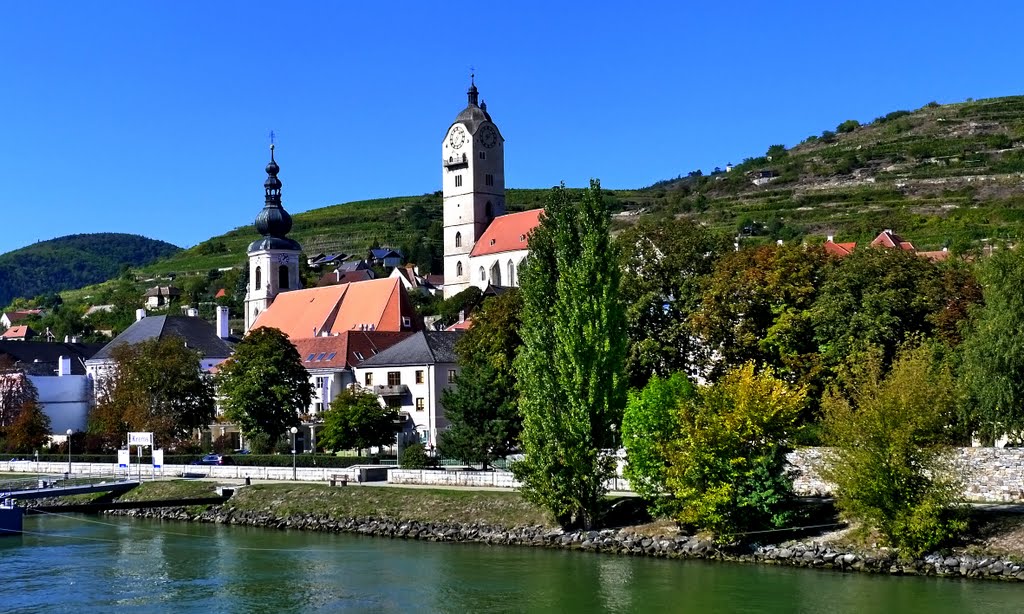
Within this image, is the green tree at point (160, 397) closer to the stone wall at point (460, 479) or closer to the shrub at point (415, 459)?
the shrub at point (415, 459)

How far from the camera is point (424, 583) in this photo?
33.5 metres

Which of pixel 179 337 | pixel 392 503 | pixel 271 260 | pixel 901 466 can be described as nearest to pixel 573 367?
pixel 392 503

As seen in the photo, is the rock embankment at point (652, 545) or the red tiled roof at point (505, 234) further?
the red tiled roof at point (505, 234)

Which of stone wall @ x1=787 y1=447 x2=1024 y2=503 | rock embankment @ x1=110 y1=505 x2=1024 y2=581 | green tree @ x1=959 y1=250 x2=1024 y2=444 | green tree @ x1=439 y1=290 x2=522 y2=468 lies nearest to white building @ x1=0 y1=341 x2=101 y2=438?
green tree @ x1=439 y1=290 x2=522 y2=468

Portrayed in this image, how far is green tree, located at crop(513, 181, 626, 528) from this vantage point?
Result: 38.6m

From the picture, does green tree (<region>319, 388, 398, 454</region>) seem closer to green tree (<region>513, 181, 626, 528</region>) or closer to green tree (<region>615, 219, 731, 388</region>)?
green tree (<region>615, 219, 731, 388</region>)

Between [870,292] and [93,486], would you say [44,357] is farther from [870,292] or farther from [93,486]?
[870,292]

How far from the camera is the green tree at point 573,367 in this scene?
1519 inches

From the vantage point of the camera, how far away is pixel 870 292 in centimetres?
4241

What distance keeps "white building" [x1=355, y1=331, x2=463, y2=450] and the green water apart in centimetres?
2156

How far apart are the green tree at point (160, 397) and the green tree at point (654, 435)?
32158 millimetres

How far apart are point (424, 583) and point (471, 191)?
309 feet

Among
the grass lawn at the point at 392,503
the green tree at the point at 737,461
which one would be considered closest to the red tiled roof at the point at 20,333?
the grass lawn at the point at 392,503

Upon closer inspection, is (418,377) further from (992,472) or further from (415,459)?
(992,472)
